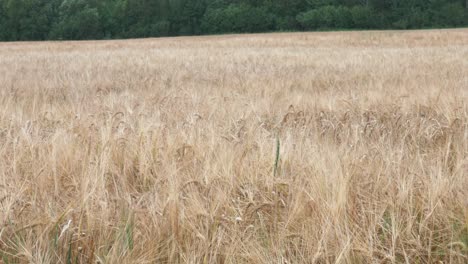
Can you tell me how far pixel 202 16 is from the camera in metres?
65.0

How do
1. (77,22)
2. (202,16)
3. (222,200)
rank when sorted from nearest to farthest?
(222,200) < (77,22) < (202,16)

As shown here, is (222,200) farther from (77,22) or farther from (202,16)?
(202,16)

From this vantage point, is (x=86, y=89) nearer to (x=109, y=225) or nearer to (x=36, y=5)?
(x=109, y=225)

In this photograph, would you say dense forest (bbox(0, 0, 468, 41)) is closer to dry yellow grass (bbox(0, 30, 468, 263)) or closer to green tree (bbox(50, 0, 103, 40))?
green tree (bbox(50, 0, 103, 40))

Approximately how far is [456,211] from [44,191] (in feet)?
4.58

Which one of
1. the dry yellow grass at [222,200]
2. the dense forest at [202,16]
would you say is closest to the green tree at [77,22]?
the dense forest at [202,16]

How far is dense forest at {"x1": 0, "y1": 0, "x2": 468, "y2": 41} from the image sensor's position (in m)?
58.4

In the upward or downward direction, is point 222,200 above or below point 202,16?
above

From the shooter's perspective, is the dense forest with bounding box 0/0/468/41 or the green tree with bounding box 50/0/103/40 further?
the dense forest with bounding box 0/0/468/41

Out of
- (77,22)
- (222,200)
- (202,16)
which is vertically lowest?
(202,16)

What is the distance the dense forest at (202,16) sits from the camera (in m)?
58.4

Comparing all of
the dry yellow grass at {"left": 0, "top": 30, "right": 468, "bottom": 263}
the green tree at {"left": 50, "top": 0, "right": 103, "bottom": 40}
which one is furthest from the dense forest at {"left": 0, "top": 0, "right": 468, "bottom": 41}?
the dry yellow grass at {"left": 0, "top": 30, "right": 468, "bottom": 263}

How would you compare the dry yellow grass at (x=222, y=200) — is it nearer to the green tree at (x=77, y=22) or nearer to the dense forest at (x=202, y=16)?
the dense forest at (x=202, y=16)

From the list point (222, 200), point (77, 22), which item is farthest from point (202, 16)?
point (222, 200)
